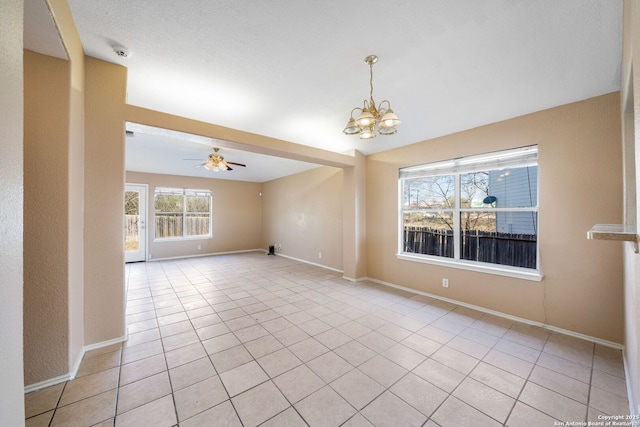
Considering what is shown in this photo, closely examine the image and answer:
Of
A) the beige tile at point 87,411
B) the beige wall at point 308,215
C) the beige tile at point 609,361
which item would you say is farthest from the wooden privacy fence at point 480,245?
the beige tile at point 87,411

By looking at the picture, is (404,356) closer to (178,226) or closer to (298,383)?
(298,383)

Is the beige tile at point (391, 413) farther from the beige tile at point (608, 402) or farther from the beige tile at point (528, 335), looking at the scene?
the beige tile at point (528, 335)

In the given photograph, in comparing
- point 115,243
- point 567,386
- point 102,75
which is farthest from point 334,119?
point 567,386

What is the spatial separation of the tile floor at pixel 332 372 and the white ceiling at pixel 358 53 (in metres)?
2.49

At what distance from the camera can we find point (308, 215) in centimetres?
623

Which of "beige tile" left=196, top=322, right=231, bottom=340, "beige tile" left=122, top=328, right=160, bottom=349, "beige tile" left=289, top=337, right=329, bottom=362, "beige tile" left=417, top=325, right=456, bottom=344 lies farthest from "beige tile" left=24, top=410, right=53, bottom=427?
"beige tile" left=417, top=325, right=456, bottom=344

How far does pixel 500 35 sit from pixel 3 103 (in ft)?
9.25

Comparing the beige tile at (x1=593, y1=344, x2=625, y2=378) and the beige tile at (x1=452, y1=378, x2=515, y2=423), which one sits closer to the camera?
the beige tile at (x1=452, y1=378, x2=515, y2=423)

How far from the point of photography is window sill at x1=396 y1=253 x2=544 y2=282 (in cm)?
276

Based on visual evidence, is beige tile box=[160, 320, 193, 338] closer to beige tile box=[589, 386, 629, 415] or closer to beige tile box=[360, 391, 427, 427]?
beige tile box=[360, 391, 427, 427]

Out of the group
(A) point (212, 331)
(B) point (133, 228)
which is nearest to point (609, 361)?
(A) point (212, 331)

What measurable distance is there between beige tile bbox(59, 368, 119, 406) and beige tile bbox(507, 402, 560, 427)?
2.77 meters

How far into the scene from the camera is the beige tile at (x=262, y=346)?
220 cm

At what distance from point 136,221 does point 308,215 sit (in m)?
4.55
